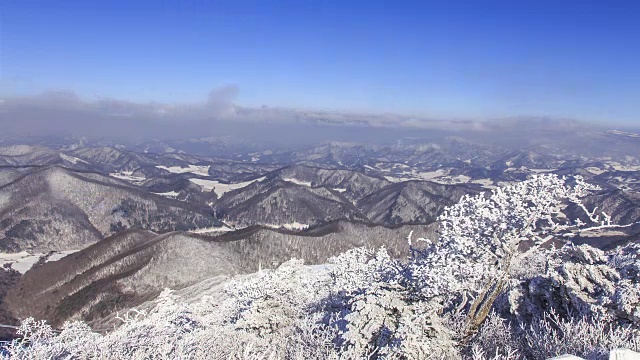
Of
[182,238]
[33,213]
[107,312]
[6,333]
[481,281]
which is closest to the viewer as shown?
[481,281]

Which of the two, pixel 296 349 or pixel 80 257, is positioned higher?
pixel 296 349

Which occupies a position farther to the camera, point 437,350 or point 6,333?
point 6,333

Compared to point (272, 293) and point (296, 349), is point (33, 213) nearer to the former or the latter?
point (272, 293)

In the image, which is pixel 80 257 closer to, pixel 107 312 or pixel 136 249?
pixel 136 249

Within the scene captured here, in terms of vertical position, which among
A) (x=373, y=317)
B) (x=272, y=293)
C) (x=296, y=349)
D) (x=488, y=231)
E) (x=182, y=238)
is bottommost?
(x=182, y=238)

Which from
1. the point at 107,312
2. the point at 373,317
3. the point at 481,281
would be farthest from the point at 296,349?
the point at 107,312

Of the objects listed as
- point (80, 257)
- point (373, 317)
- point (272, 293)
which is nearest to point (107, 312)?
point (80, 257)

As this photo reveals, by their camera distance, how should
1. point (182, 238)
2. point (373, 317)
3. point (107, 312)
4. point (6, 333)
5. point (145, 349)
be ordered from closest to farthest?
point (145, 349), point (373, 317), point (6, 333), point (107, 312), point (182, 238)
